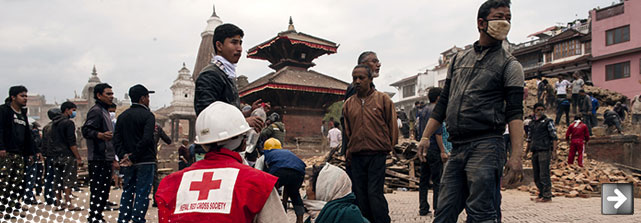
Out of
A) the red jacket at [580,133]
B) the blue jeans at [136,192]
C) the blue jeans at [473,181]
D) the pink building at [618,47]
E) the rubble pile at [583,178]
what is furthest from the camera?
the pink building at [618,47]

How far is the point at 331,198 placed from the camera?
3.29 meters

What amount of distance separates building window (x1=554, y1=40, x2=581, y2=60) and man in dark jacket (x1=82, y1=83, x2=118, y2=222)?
39.9 meters

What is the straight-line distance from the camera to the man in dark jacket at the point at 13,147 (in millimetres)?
6043

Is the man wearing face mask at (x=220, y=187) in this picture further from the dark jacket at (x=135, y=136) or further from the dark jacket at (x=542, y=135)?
the dark jacket at (x=542, y=135)

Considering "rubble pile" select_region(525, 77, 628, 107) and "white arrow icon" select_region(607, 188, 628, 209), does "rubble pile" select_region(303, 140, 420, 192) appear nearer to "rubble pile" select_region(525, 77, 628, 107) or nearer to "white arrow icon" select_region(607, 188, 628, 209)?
"white arrow icon" select_region(607, 188, 628, 209)

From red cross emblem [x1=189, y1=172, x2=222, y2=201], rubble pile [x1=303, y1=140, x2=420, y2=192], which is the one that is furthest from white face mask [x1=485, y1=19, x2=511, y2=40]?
rubble pile [x1=303, y1=140, x2=420, y2=192]

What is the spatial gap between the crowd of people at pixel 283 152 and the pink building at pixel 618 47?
109ft

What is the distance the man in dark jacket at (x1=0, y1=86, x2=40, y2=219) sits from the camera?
6043 millimetres

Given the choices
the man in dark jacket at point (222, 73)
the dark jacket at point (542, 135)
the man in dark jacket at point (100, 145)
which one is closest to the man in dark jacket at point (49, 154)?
the man in dark jacket at point (100, 145)

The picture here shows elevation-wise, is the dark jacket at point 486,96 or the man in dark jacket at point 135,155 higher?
the dark jacket at point 486,96

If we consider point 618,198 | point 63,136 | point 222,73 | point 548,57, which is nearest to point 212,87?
point 222,73

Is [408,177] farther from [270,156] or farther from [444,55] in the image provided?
[444,55]

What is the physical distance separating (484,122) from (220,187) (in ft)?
7.06

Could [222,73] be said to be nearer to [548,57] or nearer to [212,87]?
[212,87]
